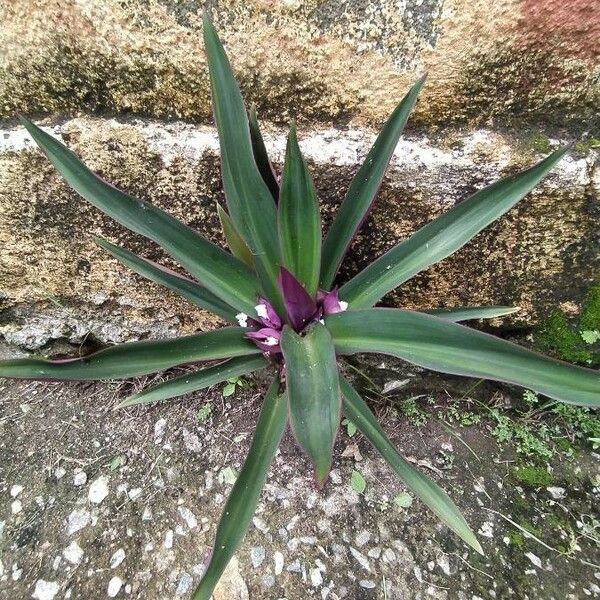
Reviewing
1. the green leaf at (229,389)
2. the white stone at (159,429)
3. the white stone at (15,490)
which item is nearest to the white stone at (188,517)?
the white stone at (159,429)

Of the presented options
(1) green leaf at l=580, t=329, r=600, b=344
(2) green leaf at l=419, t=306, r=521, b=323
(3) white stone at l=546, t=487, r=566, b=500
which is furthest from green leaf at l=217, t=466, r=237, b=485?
(1) green leaf at l=580, t=329, r=600, b=344

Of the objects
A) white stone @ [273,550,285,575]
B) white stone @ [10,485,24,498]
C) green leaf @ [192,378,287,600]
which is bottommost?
white stone @ [273,550,285,575]

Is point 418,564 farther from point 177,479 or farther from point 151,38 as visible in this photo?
point 151,38

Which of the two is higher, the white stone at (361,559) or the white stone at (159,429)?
the white stone at (159,429)

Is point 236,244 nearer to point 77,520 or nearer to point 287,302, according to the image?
point 287,302

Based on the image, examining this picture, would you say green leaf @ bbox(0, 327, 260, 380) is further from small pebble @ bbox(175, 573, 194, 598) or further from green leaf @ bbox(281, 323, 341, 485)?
small pebble @ bbox(175, 573, 194, 598)

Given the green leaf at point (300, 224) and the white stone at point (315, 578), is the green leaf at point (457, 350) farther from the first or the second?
the white stone at point (315, 578)
